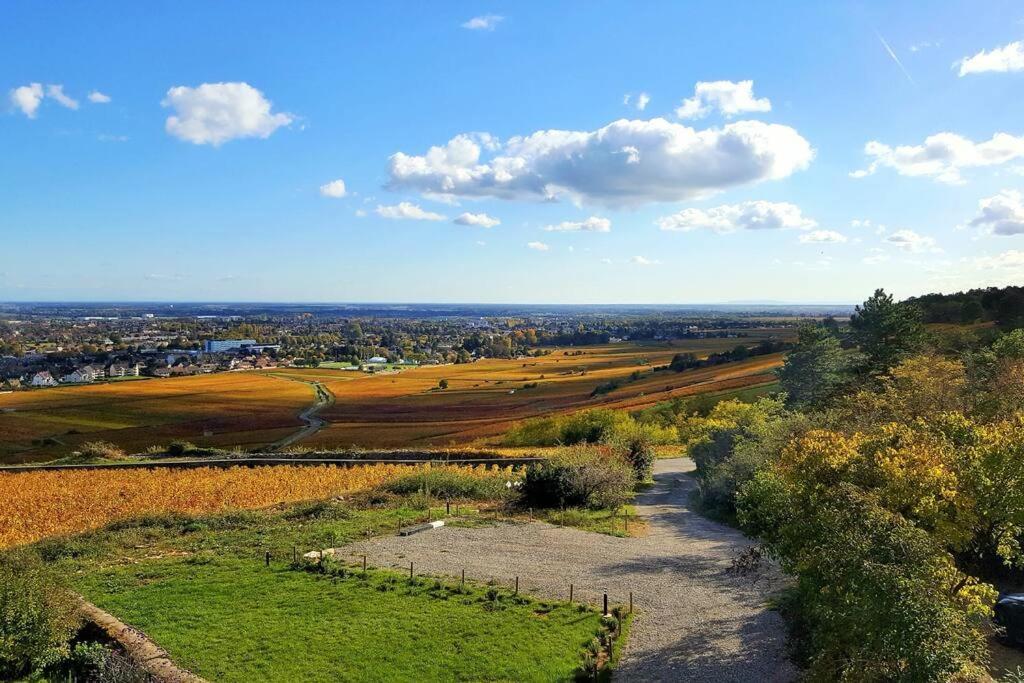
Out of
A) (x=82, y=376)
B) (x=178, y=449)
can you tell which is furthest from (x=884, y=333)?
(x=82, y=376)

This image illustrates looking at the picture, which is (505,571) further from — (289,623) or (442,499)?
(442,499)

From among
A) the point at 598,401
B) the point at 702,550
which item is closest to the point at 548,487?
the point at 702,550

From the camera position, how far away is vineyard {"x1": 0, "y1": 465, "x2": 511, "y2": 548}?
31234 mm

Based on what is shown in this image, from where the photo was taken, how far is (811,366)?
172 feet

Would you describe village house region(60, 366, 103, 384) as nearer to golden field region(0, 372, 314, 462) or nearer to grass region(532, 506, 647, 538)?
golden field region(0, 372, 314, 462)

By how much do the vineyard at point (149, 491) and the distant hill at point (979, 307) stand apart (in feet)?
217

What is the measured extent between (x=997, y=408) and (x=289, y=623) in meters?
24.6

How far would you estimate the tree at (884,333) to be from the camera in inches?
1797

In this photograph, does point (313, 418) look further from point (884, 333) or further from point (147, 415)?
point (884, 333)

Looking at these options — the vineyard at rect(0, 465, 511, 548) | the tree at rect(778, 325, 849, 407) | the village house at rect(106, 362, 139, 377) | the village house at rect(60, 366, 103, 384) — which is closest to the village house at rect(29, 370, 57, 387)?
the village house at rect(60, 366, 103, 384)

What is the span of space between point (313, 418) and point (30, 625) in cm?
6997

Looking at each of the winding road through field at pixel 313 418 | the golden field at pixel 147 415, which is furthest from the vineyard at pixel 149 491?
the golden field at pixel 147 415

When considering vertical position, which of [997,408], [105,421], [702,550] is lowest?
[105,421]

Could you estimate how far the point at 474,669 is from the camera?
14.7 metres
